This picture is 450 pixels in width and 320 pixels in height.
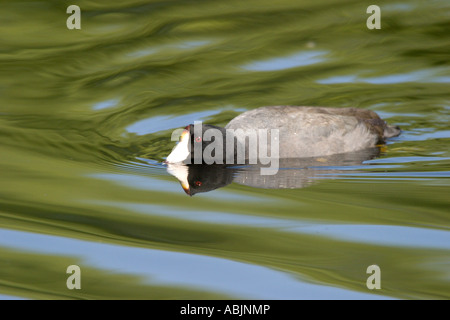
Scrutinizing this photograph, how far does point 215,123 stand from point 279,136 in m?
1.34

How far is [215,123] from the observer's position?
7.59 metres

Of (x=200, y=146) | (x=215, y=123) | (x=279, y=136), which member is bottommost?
(x=200, y=146)

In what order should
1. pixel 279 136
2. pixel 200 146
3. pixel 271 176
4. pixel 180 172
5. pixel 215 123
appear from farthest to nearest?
pixel 215 123
pixel 279 136
pixel 200 146
pixel 180 172
pixel 271 176

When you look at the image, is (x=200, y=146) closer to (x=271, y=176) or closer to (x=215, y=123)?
(x=271, y=176)

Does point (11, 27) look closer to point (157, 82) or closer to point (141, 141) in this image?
point (157, 82)

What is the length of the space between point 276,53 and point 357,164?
337 centimetres

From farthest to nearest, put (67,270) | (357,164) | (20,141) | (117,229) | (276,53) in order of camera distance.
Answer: (276,53), (20,141), (357,164), (117,229), (67,270)

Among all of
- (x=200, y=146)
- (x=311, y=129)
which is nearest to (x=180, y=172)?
(x=200, y=146)

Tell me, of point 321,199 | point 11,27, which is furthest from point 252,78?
point 321,199

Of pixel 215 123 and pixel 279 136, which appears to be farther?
pixel 215 123

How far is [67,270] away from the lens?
4000mm

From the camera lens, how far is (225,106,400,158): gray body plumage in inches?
252

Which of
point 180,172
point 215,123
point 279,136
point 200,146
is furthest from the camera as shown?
point 215,123

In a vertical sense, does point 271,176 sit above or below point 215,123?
below
